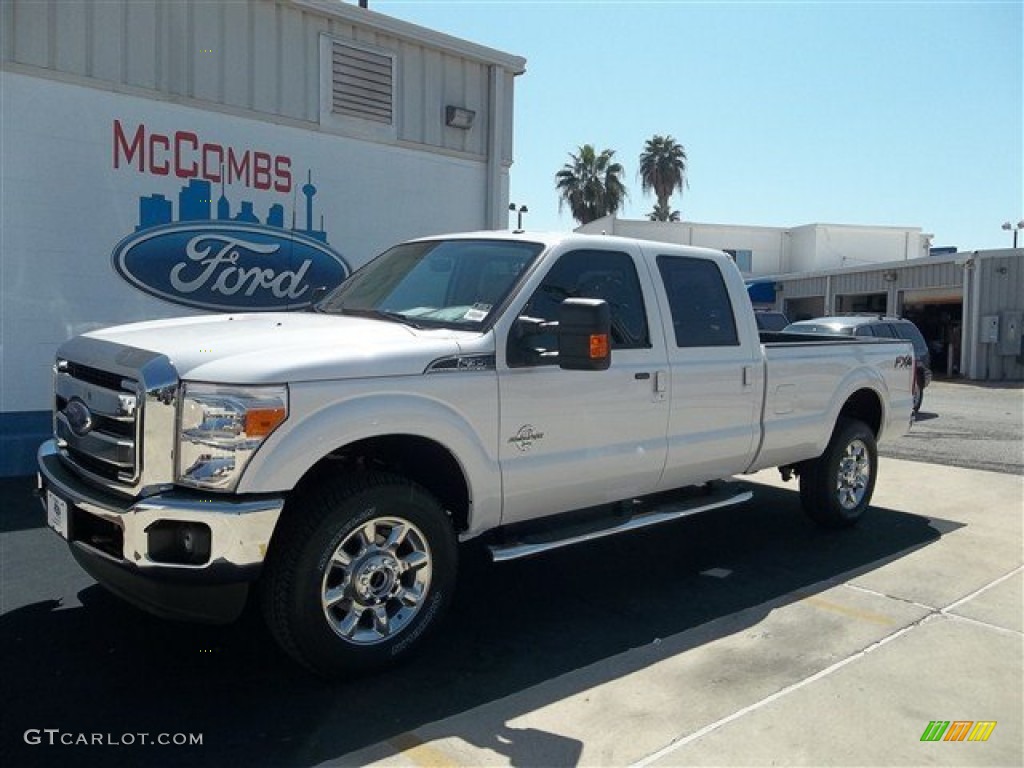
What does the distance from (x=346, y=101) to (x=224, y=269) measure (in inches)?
89.6

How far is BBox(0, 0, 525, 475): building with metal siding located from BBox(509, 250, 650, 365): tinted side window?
198 inches

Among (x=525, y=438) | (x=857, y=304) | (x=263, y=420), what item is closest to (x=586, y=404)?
(x=525, y=438)

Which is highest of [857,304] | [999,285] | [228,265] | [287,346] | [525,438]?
[999,285]

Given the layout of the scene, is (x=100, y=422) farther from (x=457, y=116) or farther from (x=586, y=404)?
(x=457, y=116)

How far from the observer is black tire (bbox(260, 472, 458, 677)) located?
342 cm

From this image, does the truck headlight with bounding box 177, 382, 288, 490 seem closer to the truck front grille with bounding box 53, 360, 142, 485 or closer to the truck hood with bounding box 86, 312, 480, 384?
the truck hood with bounding box 86, 312, 480, 384

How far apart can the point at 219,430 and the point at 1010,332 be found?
27142mm

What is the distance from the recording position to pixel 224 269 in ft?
27.8

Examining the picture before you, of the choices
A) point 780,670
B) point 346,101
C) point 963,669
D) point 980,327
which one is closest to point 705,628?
point 780,670

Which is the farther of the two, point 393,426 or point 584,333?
point 584,333

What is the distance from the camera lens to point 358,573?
11.8 ft

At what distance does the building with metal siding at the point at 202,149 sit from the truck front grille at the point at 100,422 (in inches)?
154

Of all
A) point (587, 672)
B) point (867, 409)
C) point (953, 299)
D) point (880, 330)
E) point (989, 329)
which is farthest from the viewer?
point (953, 299)

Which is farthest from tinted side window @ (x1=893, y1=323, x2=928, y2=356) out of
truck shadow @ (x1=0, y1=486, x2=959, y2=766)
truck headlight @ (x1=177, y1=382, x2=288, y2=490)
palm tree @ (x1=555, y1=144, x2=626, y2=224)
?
palm tree @ (x1=555, y1=144, x2=626, y2=224)
